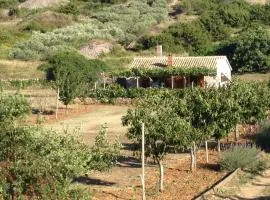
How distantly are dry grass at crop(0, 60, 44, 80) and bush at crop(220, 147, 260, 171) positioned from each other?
37.5 m

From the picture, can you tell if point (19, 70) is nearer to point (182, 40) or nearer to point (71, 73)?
point (71, 73)

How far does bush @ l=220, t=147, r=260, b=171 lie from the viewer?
2228cm

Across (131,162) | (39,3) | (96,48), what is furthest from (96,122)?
(39,3)

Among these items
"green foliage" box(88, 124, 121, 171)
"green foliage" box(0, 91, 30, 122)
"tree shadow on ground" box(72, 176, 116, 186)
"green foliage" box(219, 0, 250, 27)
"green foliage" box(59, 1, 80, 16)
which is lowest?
"tree shadow on ground" box(72, 176, 116, 186)

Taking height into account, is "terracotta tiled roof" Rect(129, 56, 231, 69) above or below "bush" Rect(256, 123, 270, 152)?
above

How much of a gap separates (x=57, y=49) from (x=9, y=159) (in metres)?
57.8

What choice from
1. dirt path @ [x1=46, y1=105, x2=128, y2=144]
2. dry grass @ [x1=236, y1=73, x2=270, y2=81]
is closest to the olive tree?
dirt path @ [x1=46, y1=105, x2=128, y2=144]

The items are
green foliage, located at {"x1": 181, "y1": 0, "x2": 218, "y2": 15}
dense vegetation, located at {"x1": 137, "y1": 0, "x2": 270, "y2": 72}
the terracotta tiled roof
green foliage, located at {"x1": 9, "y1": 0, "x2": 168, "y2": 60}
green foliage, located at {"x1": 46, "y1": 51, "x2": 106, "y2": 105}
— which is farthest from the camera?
green foliage, located at {"x1": 181, "y1": 0, "x2": 218, "y2": 15}

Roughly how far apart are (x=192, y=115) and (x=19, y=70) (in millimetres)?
39828

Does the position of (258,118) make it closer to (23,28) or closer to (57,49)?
(57,49)

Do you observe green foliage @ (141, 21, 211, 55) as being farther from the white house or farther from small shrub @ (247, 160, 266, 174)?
small shrub @ (247, 160, 266, 174)

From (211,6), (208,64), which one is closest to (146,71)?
(208,64)

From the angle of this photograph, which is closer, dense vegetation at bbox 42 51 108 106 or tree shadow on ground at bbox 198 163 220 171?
tree shadow on ground at bbox 198 163 220 171

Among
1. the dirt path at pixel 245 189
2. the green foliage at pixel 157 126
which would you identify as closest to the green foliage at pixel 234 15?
the dirt path at pixel 245 189
